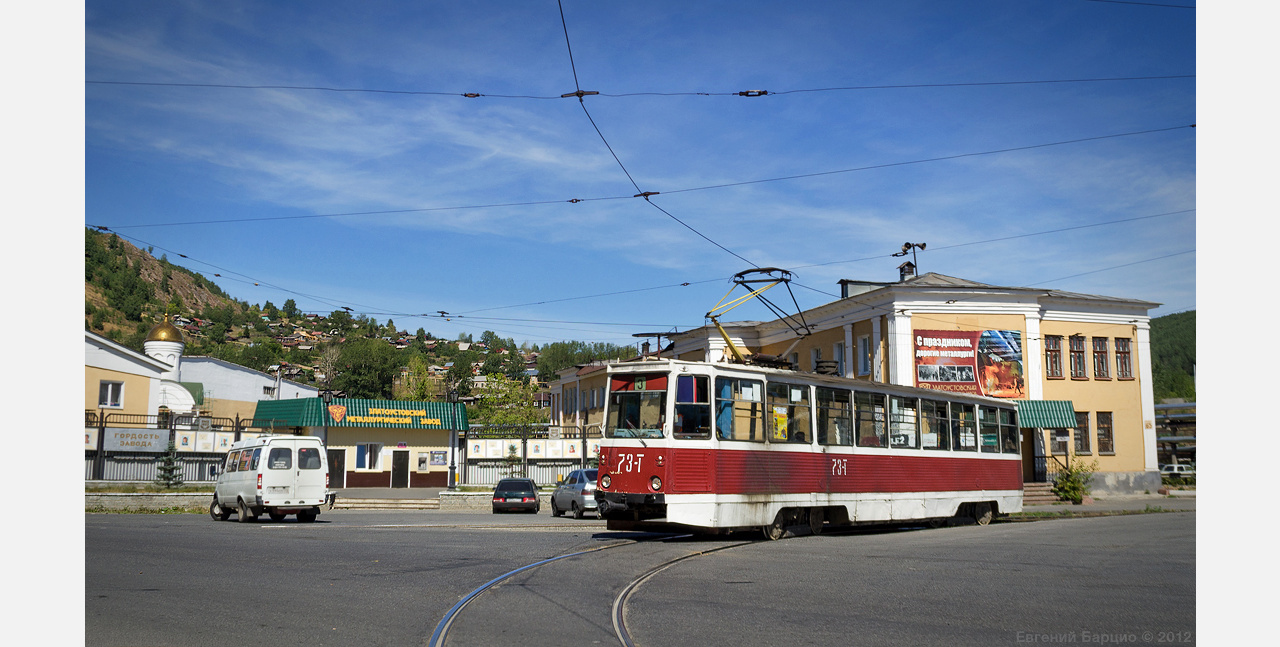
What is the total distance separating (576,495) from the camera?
27.6 m

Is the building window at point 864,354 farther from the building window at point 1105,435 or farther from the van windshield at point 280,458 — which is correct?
the van windshield at point 280,458

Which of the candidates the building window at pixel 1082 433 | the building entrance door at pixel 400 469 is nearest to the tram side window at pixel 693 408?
the building window at pixel 1082 433

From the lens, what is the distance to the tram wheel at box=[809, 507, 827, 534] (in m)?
18.4

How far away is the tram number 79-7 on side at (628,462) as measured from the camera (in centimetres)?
1595

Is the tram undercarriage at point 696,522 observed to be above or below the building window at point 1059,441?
below

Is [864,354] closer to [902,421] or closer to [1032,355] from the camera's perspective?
[1032,355]

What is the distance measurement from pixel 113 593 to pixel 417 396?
242 feet

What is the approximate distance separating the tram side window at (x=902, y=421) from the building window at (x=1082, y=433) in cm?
2115

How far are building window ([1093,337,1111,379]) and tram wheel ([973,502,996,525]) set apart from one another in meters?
19.1

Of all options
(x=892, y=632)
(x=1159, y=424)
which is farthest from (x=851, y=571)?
(x=1159, y=424)

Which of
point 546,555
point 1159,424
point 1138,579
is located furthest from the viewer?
point 1159,424

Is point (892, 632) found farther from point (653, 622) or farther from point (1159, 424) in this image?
point (1159, 424)

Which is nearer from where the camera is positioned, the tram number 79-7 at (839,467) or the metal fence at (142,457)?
the tram number 79-7 at (839,467)

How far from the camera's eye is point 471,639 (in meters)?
7.23
